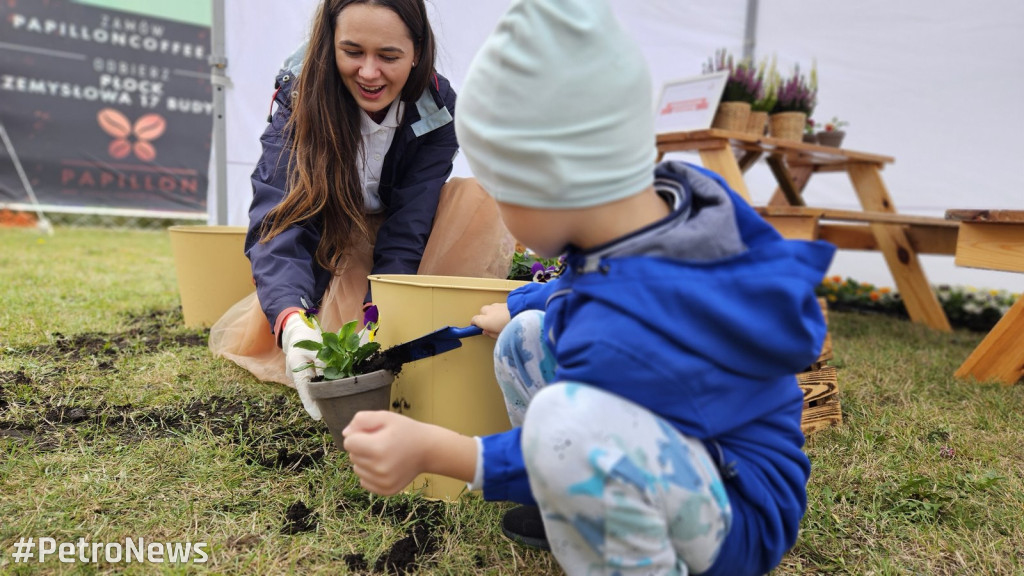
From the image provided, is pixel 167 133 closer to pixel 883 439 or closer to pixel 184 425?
pixel 184 425

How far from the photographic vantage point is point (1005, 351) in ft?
6.44

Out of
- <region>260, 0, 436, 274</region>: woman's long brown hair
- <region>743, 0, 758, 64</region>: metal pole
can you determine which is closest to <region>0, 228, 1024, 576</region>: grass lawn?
<region>260, 0, 436, 274</region>: woman's long brown hair

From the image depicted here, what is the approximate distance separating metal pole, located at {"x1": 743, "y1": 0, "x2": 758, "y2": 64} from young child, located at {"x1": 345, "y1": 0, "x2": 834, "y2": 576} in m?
3.69

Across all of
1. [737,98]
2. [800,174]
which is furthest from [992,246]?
[800,174]

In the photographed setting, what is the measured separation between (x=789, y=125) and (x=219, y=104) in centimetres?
236

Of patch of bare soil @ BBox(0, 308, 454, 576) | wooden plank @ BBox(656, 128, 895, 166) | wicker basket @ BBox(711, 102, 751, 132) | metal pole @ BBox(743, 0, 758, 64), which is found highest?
metal pole @ BBox(743, 0, 758, 64)

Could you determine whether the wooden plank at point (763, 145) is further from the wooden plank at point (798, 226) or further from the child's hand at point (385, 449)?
the child's hand at point (385, 449)

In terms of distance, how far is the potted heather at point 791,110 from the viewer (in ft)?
9.89

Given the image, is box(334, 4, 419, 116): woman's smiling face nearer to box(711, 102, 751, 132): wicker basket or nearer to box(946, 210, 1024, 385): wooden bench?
box(946, 210, 1024, 385): wooden bench

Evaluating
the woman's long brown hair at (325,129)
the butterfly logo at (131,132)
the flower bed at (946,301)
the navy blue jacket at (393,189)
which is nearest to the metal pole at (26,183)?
the butterfly logo at (131,132)

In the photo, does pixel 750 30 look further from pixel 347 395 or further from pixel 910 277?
pixel 347 395

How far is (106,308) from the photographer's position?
2.46 metres

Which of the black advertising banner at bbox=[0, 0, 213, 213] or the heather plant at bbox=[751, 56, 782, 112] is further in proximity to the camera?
the black advertising banner at bbox=[0, 0, 213, 213]

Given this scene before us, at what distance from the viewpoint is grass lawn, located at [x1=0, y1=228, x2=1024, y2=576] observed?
0.99m
